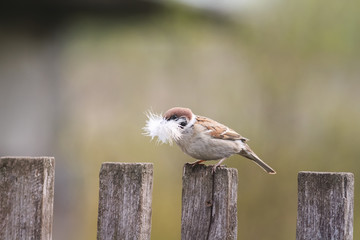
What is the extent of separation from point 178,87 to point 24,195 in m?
4.58

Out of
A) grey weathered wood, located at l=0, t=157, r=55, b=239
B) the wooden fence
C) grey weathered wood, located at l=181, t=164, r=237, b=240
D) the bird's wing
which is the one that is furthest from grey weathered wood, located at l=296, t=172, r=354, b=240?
the bird's wing

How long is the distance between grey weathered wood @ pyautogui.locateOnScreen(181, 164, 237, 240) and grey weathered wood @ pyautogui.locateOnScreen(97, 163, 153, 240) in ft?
0.62

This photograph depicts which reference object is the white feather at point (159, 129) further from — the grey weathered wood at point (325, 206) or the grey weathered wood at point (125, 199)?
the grey weathered wood at point (325, 206)

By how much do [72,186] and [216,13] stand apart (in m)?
2.26

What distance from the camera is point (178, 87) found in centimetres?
678

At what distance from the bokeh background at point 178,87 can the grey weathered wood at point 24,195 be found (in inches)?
135

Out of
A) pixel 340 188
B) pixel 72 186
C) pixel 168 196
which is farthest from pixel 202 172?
pixel 168 196

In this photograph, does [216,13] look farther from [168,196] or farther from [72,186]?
[72,186]

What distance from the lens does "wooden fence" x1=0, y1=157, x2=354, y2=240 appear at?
2254 millimetres

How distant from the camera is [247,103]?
22.0 ft

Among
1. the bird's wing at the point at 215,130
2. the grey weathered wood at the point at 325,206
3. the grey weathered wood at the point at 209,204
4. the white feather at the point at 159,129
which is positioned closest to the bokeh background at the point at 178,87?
the bird's wing at the point at 215,130

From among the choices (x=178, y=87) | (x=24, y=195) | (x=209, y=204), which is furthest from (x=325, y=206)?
(x=178, y=87)

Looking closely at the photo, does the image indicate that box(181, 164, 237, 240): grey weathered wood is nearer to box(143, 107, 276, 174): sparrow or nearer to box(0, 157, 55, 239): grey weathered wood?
box(0, 157, 55, 239): grey weathered wood

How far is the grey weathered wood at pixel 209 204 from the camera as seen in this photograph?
2441 millimetres
